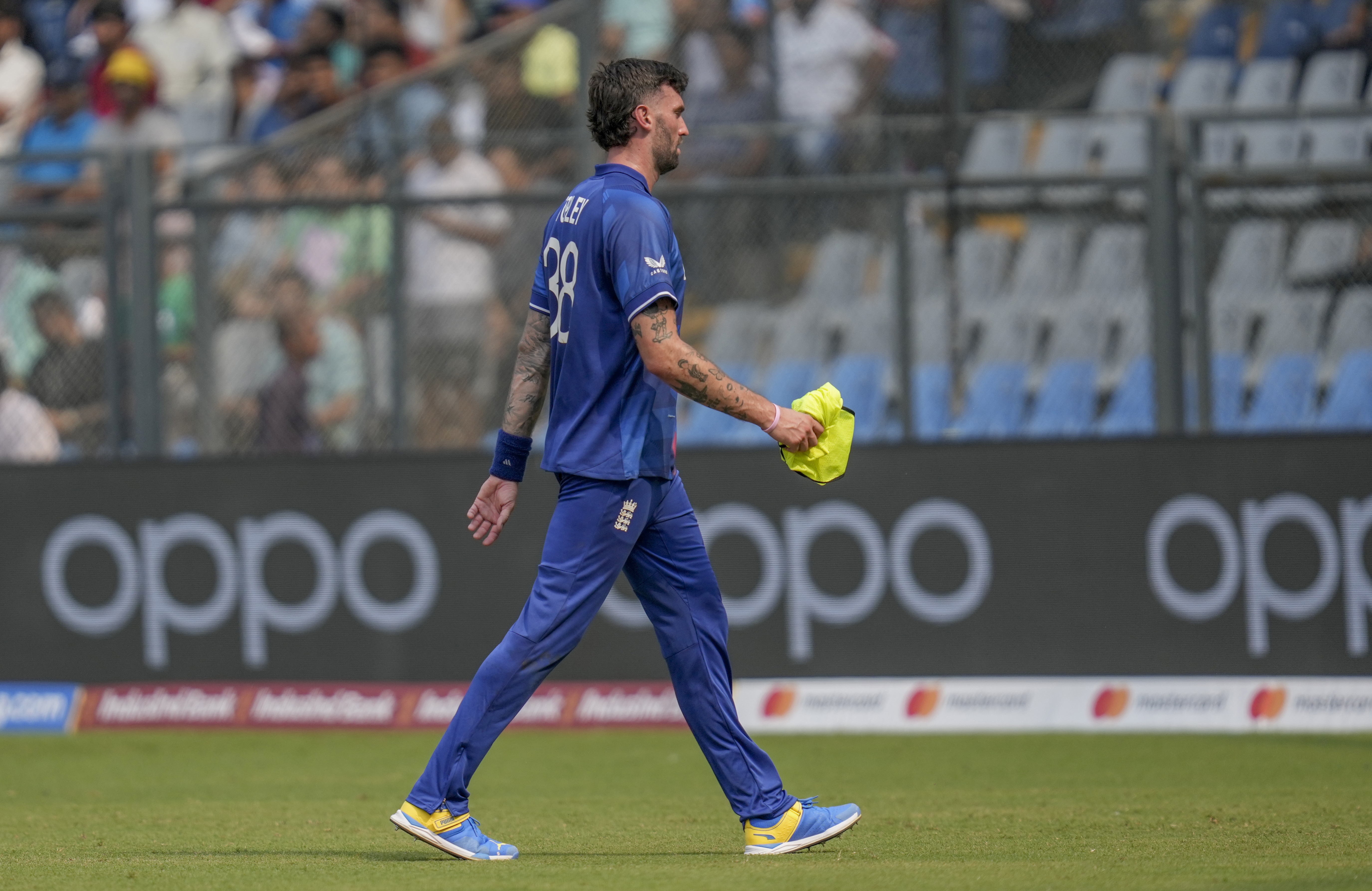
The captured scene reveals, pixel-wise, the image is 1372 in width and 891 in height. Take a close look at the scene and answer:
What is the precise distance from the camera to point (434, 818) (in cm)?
536

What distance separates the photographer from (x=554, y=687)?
34.0 feet

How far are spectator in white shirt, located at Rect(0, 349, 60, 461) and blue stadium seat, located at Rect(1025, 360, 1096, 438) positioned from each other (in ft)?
19.3

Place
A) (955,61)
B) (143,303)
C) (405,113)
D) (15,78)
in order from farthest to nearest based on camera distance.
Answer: (15,78) < (405,113) < (143,303) < (955,61)

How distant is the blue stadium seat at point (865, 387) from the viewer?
10477mm

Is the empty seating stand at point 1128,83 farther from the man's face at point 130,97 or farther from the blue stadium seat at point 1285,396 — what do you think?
the man's face at point 130,97

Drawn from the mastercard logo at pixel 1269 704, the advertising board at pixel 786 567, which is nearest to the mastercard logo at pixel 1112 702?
the advertising board at pixel 786 567

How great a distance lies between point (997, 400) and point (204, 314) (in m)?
4.71

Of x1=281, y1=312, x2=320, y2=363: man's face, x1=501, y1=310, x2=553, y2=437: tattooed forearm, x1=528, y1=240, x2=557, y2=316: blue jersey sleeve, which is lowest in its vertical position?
x1=281, y1=312, x2=320, y2=363: man's face

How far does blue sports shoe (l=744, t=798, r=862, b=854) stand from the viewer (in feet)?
18.1

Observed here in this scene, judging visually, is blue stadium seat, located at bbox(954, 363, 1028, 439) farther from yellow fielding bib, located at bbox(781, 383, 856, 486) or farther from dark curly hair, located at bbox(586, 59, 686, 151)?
dark curly hair, located at bbox(586, 59, 686, 151)

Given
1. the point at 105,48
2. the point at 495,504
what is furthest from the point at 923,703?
the point at 105,48

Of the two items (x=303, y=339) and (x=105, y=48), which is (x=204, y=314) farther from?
(x=105, y=48)

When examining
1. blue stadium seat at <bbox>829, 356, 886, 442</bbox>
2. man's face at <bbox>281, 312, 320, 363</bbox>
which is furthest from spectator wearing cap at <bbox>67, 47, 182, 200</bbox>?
blue stadium seat at <bbox>829, 356, 886, 442</bbox>

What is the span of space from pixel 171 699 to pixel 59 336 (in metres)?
2.31
